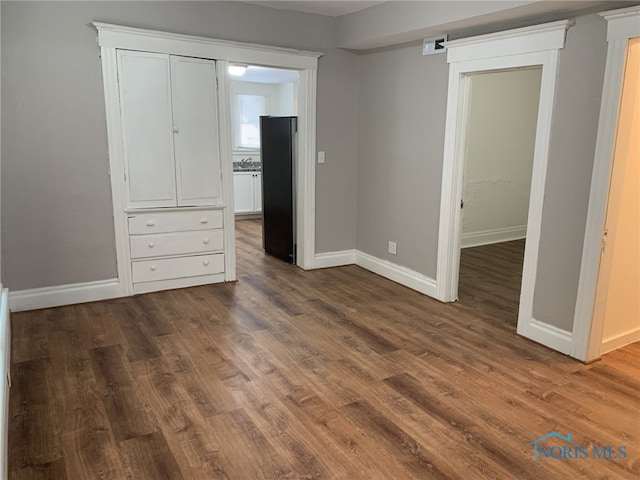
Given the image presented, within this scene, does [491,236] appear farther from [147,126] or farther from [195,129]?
[147,126]

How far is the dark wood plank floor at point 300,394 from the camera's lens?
215 cm

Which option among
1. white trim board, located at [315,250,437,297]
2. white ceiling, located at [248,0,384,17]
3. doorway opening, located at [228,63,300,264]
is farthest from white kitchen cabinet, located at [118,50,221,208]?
doorway opening, located at [228,63,300,264]

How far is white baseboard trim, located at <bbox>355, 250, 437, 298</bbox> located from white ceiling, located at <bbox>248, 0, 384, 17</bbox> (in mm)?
2521

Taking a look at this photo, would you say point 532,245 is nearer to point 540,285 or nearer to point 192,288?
point 540,285

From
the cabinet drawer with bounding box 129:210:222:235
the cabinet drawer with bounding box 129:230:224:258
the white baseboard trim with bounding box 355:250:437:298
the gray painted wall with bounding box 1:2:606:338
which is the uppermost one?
the gray painted wall with bounding box 1:2:606:338

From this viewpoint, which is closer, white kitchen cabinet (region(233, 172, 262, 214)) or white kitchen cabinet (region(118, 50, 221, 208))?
white kitchen cabinet (region(118, 50, 221, 208))

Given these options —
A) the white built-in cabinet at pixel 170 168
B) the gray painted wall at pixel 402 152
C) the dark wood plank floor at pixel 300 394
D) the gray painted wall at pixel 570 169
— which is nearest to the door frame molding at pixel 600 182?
the gray painted wall at pixel 570 169

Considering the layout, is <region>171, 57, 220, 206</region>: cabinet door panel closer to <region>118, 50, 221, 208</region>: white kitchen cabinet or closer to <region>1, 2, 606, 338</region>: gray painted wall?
<region>118, 50, 221, 208</region>: white kitchen cabinet

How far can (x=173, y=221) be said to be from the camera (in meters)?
4.39

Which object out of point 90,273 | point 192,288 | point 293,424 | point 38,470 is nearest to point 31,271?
point 90,273

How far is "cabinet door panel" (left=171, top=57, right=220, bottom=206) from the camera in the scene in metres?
4.21

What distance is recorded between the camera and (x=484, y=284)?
4793 millimetres

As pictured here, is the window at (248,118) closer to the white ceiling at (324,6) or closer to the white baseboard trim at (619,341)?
the white ceiling at (324,6)

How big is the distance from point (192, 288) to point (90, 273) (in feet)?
2.99
